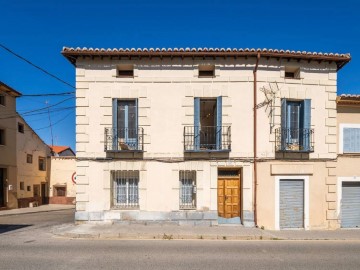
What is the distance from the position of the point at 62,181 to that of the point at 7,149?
601 centimetres

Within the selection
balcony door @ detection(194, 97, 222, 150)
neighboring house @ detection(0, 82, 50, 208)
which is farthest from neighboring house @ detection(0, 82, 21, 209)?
balcony door @ detection(194, 97, 222, 150)

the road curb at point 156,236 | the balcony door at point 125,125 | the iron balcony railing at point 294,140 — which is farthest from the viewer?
the balcony door at point 125,125

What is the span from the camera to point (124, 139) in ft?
38.3

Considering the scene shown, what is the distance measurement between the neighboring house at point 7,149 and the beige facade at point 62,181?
431 cm

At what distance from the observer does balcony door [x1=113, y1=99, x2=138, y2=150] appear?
11.5 m

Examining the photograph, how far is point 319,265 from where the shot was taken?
6.77 m

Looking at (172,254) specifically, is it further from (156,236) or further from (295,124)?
(295,124)

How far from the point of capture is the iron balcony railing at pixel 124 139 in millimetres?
11414

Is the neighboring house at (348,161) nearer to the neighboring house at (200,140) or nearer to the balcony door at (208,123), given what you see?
the neighboring house at (200,140)

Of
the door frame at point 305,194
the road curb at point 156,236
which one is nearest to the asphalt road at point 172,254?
the road curb at point 156,236

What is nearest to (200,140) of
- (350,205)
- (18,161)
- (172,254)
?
(172,254)

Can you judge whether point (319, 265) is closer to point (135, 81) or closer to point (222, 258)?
point (222, 258)

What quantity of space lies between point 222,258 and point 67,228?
22.2ft

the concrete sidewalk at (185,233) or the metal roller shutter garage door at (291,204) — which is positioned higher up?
the metal roller shutter garage door at (291,204)
